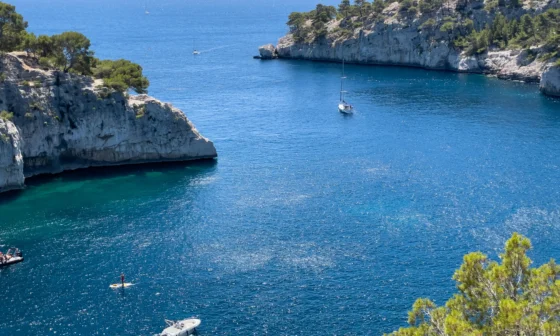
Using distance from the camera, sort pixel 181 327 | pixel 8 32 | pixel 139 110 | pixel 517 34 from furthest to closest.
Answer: pixel 517 34 → pixel 139 110 → pixel 8 32 → pixel 181 327

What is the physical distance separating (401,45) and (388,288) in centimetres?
14716

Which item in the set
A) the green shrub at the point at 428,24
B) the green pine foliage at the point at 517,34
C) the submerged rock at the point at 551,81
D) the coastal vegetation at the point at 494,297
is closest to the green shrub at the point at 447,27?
the green shrub at the point at 428,24

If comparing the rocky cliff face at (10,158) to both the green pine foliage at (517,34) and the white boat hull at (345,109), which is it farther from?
the green pine foliage at (517,34)

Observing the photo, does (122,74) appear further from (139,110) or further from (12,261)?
(12,261)

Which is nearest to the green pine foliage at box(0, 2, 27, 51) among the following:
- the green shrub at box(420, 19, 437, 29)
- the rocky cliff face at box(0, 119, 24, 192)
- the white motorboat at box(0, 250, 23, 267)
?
the rocky cliff face at box(0, 119, 24, 192)

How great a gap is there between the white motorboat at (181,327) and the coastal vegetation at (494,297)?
Result: 85.1 ft

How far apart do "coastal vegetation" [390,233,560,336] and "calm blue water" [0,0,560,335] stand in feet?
73.9

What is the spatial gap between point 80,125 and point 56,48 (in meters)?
14.1

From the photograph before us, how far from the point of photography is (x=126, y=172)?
102188 mm

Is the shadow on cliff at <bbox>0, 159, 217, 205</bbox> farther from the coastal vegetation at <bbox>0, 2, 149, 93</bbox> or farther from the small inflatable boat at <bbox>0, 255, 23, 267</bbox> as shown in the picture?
the small inflatable boat at <bbox>0, 255, 23, 267</bbox>

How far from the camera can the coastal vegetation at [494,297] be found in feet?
106

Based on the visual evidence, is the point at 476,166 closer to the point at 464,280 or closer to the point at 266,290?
the point at 266,290

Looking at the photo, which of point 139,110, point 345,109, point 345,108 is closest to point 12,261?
point 139,110

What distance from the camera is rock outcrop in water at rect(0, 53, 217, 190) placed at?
97.6 metres
